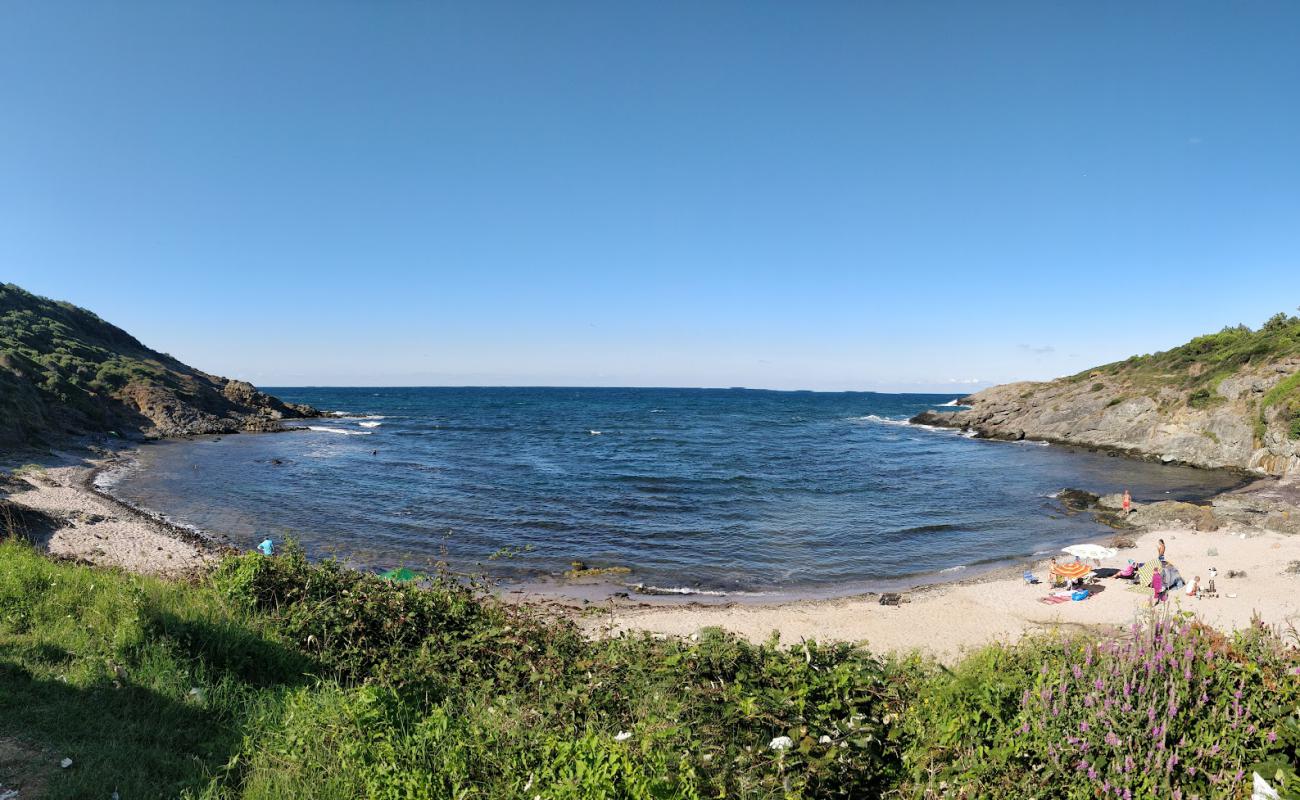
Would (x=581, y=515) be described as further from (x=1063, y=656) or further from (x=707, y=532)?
(x=1063, y=656)

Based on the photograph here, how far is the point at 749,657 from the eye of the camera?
6277mm

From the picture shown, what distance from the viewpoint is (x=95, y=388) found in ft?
162

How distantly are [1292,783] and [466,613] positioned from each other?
7.92 m

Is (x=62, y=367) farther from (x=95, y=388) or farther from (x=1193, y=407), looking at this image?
(x=1193, y=407)

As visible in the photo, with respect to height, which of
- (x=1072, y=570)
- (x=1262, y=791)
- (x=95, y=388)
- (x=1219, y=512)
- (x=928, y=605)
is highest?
(x=95, y=388)

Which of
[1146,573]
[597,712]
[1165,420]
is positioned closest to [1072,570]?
[1146,573]

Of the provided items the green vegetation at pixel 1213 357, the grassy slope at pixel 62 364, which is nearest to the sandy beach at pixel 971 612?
the green vegetation at pixel 1213 357

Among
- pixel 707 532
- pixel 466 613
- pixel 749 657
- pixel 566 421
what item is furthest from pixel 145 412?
pixel 749 657

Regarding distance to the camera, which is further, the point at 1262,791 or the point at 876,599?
the point at 876,599

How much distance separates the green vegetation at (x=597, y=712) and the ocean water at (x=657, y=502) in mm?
9213

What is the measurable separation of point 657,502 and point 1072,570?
669 inches

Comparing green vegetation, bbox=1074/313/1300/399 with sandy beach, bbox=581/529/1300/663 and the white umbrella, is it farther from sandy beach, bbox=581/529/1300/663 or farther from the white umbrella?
the white umbrella

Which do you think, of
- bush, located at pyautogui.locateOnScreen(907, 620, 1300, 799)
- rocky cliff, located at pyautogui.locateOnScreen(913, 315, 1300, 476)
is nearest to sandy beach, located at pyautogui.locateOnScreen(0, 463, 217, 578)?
bush, located at pyautogui.locateOnScreen(907, 620, 1300, 799)

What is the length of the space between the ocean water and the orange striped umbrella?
2.96 metres
